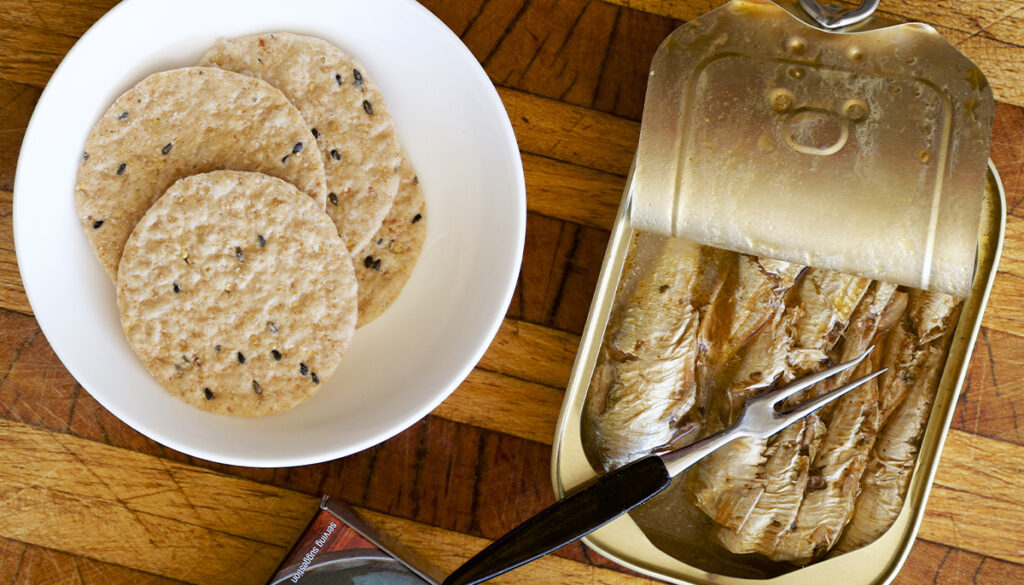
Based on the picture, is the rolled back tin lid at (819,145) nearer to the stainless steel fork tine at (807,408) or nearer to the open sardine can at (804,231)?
the open sardine can at (804,231)

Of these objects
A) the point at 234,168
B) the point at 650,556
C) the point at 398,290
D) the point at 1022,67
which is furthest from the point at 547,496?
the point at 1022,67

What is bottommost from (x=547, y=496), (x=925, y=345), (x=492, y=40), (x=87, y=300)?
(x=547, y=496)

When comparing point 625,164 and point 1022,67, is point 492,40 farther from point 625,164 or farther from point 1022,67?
point 1022,67

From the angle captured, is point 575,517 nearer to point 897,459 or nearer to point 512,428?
point 512,428

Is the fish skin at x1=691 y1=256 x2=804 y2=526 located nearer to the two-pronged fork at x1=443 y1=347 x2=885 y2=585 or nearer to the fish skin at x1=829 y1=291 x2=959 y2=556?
the two-pronged fork at x1=443 y1=347 x2=885 y2=585

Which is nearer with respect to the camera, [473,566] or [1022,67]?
[473,566]

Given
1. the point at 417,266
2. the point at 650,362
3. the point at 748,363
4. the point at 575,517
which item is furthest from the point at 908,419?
the point at 417,266

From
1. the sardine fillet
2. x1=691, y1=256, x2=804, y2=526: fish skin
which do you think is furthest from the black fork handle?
the sardine fillet
